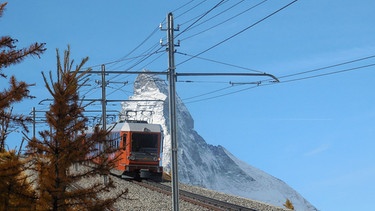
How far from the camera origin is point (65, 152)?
44.0 ft

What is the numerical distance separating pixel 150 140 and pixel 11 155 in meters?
22.1

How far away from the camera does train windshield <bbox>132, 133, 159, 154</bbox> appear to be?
117 ft

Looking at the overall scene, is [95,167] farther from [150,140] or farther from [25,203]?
[150,140]

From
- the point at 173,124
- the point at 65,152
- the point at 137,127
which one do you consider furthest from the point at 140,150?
the point at 65,152

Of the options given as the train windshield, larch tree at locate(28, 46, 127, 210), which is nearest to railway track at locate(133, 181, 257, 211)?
the train windshield

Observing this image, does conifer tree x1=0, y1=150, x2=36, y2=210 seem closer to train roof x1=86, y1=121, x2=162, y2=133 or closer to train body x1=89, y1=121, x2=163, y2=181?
train body x1=89, y1=121, x2=163, y2=181

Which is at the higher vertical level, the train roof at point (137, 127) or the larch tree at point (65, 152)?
the train roof at point (137, 127)

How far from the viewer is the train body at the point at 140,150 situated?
35.3 meters

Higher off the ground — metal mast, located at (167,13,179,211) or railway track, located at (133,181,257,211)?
metal mast, located at (167,13,179,211)

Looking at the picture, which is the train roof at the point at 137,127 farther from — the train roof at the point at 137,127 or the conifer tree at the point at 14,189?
the conifer tree at the point at 14,189

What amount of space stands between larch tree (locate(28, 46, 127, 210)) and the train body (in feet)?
69.4

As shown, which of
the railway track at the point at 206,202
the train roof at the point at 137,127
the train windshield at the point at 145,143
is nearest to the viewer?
the railway track at the point at 206,202

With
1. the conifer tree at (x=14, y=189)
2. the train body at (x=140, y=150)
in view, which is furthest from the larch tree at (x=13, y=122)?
the train body at (x=140, y=150)

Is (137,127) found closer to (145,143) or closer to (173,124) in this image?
(145,143)
